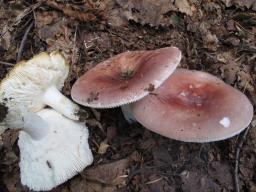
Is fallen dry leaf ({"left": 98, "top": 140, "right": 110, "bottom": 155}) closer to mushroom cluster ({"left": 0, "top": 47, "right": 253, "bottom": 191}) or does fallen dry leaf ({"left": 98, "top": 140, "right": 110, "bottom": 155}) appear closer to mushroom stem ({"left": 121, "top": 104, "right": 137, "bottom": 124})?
mushroom cluster ({"left": 0, "top": 47, "right": 253, "bottom": 191})

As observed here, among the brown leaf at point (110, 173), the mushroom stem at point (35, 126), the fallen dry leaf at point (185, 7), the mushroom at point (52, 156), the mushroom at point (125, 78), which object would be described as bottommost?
the brown leaf at point (110, 173)

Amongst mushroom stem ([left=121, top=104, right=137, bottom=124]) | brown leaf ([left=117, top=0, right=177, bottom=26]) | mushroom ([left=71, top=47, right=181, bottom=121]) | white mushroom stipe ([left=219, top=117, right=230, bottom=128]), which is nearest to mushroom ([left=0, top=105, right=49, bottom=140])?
mushroom ([left=71, top=47, right=181, bottom=121])

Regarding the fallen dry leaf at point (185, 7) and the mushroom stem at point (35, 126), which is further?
the fallen dry leaf at point (185, 7)

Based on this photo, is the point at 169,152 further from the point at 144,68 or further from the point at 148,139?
the point at 144,68

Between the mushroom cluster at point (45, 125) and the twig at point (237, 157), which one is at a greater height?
the mushroom cluster at point (45, 125)

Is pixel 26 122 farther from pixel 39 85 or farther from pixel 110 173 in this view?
pixel 110 173

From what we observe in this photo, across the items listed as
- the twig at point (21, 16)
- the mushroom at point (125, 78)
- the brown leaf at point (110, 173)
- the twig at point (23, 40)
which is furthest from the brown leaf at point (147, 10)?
the brown leaf at point (110, 173)

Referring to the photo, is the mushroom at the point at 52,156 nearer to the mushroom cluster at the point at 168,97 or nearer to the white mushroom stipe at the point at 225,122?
the mushroom cluster at the point at 168,97
